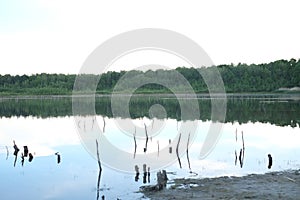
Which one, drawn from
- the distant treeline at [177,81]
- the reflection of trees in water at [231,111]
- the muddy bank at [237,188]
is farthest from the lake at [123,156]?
the distant treeline at [177,81]

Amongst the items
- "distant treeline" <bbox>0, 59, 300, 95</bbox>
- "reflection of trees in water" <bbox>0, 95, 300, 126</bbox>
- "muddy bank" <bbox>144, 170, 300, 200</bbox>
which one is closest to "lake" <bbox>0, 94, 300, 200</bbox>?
"muddy bank" <bbox>144, 170, 300, 200</bbox>

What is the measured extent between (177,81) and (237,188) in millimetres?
109260

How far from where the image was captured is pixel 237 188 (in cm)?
1281

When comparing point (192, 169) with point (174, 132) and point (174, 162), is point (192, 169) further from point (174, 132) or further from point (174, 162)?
point (174, 132)

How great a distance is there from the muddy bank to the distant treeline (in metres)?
99.6

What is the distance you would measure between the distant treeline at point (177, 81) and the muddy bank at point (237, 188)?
3922 inches

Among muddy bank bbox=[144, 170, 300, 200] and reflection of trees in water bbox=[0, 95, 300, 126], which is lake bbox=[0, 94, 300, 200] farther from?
reflection of trees in water bbox=[0, 95, 300, 126]

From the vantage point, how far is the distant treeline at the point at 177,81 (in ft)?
373

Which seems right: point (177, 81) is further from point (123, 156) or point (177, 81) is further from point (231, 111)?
point (123, 156)

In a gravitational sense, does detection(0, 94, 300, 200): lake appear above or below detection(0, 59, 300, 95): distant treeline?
below

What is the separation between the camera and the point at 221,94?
10850cm

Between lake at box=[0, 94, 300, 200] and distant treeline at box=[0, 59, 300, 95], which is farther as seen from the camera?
distant treeline at box=[0, 59, 300, 95]

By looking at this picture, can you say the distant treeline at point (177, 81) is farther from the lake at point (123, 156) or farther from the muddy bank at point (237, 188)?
the muddy bank at point (237, 188)

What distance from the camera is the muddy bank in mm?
11750
